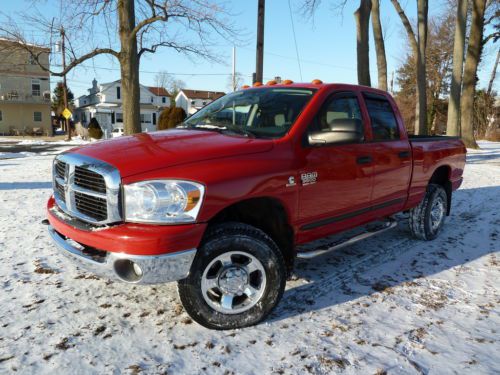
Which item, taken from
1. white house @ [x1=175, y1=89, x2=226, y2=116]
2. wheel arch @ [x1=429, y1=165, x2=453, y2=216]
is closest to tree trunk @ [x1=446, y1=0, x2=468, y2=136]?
wheel arch @ [x1=429, y1=165, x2=453, y2=216]

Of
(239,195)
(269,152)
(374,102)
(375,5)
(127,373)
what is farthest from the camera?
(375,5)

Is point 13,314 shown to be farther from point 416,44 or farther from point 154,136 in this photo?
point 416,44

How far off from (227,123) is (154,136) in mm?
696

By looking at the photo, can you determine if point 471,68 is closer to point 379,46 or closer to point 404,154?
point 379,46

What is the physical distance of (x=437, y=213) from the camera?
539 cm

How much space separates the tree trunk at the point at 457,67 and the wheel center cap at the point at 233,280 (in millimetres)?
17839

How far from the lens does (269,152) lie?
3.04 metres

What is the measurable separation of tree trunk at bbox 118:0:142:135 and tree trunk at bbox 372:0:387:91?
9.46m

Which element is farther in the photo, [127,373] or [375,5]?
[375,5]

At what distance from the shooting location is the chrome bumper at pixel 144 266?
253 centimetres

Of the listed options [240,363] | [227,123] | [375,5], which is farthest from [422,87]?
[240,363]

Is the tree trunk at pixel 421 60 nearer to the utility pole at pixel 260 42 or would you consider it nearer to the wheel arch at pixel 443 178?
the utility pole at pixel 260 42

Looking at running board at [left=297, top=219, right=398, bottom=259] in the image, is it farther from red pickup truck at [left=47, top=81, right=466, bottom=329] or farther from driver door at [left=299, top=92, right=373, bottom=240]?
driver door at [left=299, top=92, right=373, bottom=240]

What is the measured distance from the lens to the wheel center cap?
2.88 m
